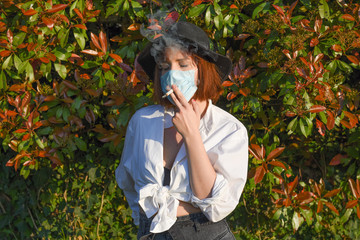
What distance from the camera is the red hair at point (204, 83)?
199 centimetres

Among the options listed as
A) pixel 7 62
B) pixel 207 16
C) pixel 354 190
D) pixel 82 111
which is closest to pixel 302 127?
pixel 354 190

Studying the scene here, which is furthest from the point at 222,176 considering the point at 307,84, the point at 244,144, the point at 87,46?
the point at 87,46

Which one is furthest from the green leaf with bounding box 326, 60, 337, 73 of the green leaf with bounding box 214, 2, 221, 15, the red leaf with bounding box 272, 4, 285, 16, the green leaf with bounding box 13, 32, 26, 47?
the green leaf with bounding box 13, 32, 26, 47

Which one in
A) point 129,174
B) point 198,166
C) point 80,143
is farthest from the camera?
point 80,143

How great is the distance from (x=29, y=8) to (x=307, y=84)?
1.66 m

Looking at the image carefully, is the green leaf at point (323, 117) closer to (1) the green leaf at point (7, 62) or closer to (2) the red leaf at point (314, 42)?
(2) the red leaf at point (314, 42)

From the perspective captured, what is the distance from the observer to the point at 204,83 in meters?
1.99

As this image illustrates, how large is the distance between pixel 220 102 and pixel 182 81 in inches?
50.2

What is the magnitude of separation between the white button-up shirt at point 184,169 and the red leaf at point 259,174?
0.74 meters

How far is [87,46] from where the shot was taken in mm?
3268

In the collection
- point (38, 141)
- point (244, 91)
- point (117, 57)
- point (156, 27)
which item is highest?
point (156, 27)

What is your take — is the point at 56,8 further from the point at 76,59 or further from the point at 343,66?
the point at 343,66

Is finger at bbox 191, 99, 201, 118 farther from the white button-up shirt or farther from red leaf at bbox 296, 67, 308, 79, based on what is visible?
red leaf at bbox 296, 67, 308, 79

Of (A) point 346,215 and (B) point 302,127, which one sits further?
(A) point 346,215
